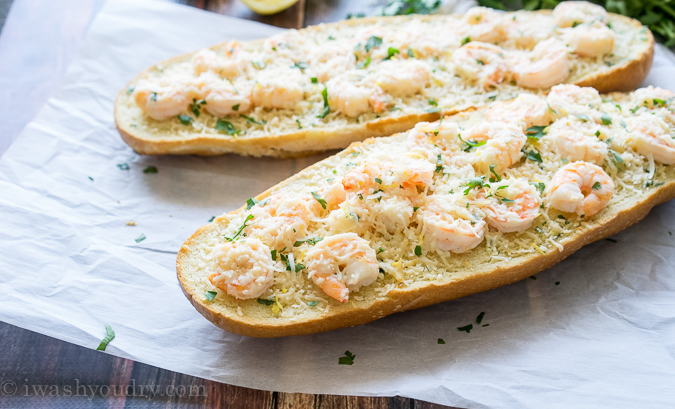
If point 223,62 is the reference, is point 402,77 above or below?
above

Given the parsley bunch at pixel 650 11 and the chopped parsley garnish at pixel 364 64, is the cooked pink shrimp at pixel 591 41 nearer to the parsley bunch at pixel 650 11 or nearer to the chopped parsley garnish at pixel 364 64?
the parsley bunch at pixel 650 11

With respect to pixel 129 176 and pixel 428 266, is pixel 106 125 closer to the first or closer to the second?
pixel 129 176

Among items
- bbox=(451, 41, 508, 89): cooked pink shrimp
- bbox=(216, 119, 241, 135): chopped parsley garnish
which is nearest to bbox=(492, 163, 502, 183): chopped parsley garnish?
bbox=(451, 41, 508, 89): cooked pink shrimp

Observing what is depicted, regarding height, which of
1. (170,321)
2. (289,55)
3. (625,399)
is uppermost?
(289,55)

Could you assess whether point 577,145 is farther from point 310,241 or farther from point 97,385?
point 97,385

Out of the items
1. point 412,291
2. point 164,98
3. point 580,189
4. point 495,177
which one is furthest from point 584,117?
point 164,98

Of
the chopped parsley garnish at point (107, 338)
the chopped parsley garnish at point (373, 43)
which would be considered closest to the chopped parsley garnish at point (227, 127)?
the chopped parsley garnish at point (373, 43)

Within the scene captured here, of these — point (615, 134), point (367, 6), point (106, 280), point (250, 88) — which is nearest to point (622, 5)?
point (615, 134)
